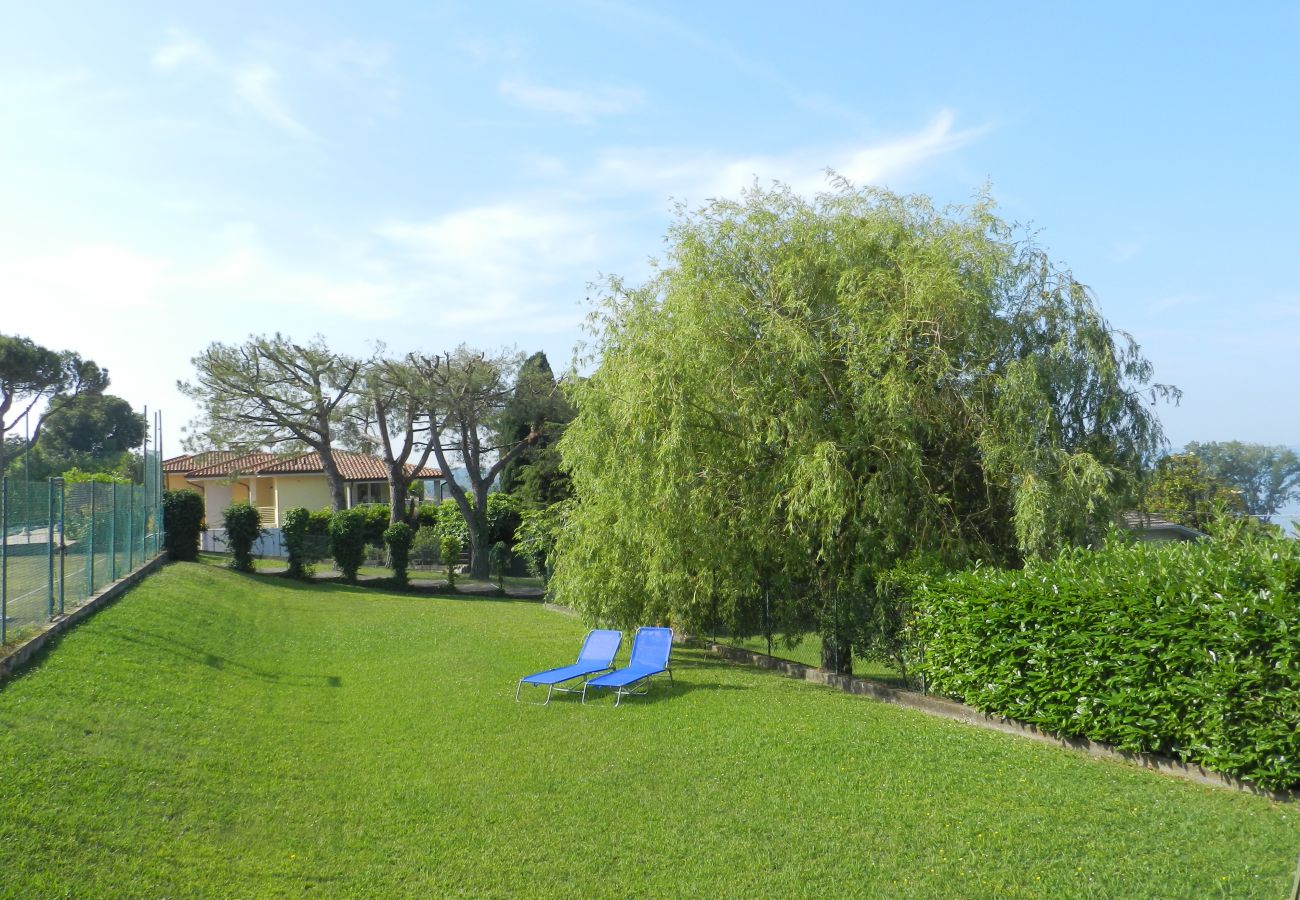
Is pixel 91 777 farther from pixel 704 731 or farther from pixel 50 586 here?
pixel 50 586

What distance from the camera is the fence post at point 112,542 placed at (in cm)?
1673

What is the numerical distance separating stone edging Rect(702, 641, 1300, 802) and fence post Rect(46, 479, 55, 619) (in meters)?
9.69

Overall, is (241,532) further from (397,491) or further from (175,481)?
(175,481)

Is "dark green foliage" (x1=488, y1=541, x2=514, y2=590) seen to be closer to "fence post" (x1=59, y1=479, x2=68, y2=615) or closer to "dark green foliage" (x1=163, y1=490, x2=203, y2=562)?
"dark green foliage" (x1=163, y1=490, x2=203, y2=562)

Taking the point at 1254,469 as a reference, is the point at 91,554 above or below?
below

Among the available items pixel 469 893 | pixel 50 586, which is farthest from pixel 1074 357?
pixel 50 586

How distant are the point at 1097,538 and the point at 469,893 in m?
9.47

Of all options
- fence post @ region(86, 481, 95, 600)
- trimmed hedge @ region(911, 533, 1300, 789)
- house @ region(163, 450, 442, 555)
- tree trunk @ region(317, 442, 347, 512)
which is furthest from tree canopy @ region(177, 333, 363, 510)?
trimmed hedge @ region(911, 533, 1300, 789)

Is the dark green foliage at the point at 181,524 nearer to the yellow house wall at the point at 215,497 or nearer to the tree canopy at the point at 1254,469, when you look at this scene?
the yellow house wall at the point at 215,497

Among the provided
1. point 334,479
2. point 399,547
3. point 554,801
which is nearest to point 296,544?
point 399,547

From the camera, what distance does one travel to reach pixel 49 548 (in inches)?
463

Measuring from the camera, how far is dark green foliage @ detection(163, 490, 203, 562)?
2808 centimetres

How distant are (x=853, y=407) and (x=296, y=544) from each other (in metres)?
22.2

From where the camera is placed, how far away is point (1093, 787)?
23.9 feet
